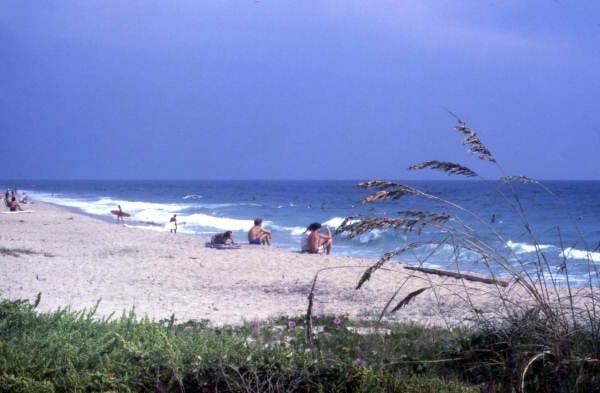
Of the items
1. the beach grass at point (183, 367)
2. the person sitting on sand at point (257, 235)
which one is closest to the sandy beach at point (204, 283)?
the beach grass at point (183, 367)

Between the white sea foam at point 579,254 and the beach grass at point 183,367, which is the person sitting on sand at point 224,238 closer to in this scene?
the white sea foam at point 579,254

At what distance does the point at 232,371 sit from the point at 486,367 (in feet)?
5.47

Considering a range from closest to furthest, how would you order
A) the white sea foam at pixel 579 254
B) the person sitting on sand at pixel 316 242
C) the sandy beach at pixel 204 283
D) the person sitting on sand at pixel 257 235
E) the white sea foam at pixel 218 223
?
the white sea foam at pixel 579 254 < the sandy beach at pixel 204 283 < the person sitting on sand at pixel 316 242 < the person sitting on sand at pixel 257 235 < the white sea foam at pixel 218 223

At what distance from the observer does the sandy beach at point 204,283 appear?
8.38 metres

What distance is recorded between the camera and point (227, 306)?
29.8 feet

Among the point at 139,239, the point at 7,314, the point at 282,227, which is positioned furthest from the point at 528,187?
the point at 7,314

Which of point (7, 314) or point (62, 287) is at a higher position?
point (7, 314)

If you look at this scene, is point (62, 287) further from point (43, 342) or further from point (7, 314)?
point (43, 342)

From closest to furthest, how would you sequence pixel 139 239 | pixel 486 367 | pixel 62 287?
1. pixel 486 367
2. pixel 62 287
3. pixel 139 239

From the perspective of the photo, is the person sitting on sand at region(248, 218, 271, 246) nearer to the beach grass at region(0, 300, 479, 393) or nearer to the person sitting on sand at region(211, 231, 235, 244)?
the person sitting on sand at region(211, 231, 235, 244)

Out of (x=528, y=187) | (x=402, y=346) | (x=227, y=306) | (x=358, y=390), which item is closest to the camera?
(x=358, y=390)

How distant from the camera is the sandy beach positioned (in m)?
8.38

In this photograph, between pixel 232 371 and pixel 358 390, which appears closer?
pixel 358 390

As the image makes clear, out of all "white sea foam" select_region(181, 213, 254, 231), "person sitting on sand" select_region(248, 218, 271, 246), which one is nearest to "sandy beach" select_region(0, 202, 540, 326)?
"person sitting on sand" select_region(248, 218, 271, 246)
